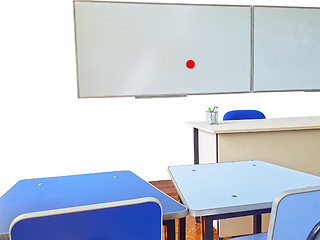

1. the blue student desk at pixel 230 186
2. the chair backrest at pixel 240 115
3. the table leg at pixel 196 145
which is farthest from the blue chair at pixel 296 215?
the chair backrest at pixel 240 115

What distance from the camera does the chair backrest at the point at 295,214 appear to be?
3.33 ft

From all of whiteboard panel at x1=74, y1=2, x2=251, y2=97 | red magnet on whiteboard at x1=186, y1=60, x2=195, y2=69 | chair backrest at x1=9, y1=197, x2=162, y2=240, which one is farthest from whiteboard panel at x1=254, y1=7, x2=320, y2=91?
chair backrest at x1=9, y1=197, x2=162, y2=240

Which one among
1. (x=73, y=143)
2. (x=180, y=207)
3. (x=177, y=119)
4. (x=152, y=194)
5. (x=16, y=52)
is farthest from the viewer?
(x=177, y=119)

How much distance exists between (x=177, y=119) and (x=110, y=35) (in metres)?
1.21

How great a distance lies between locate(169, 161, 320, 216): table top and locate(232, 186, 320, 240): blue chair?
156 millimetres

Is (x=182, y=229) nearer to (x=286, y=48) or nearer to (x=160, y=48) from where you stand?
(x=160, y=48)

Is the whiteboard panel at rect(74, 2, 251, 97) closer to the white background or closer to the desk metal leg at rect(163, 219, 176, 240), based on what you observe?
the white background

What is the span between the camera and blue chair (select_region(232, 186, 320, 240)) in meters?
1.02

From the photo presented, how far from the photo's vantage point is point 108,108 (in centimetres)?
370

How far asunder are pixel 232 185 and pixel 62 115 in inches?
102

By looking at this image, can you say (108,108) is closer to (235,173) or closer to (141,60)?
(141,60)

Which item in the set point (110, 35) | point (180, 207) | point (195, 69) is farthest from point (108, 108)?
point (180, 207)

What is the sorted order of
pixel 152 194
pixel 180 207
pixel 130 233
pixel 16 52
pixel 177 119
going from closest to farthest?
pixel 130 233, pixel 180 207, pixel 152 194, pixel 16 52, pixel 177 119

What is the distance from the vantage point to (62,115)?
142 inches
